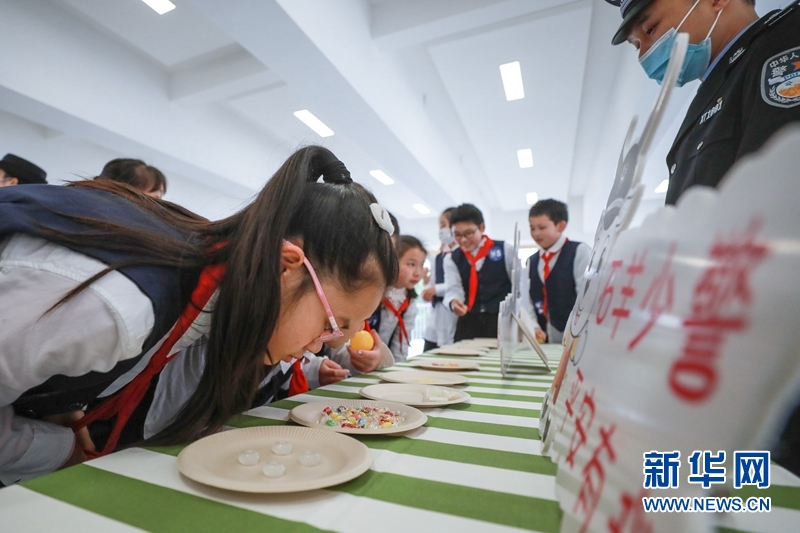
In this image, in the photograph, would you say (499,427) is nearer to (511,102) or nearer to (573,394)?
(573,394)

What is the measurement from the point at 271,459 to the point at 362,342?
859 millimetres

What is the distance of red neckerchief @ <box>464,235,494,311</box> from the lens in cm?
273

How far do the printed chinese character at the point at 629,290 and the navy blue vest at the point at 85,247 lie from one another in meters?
0.53

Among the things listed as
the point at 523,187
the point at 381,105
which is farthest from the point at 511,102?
the point at 523,187

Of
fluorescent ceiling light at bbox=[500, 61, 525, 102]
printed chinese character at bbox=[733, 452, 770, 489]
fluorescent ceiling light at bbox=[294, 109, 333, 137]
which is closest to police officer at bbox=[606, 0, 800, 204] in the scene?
printed chinese character at bbox=[733, 452, 770, 489]

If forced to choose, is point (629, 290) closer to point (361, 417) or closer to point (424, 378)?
point (361, 417)

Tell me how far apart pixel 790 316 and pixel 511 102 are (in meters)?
4.76

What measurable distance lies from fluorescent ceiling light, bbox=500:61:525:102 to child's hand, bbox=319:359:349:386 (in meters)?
3.66

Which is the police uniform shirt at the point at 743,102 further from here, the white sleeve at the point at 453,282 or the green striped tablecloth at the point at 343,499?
the white sleeve at the point at 453,282

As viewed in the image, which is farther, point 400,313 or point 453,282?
point 453,282

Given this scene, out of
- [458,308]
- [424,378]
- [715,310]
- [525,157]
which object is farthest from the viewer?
[525,157]

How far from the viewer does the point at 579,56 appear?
11.7 ft

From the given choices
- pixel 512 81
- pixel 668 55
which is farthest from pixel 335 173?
pixel 512 81

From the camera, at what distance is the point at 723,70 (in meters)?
0.91
